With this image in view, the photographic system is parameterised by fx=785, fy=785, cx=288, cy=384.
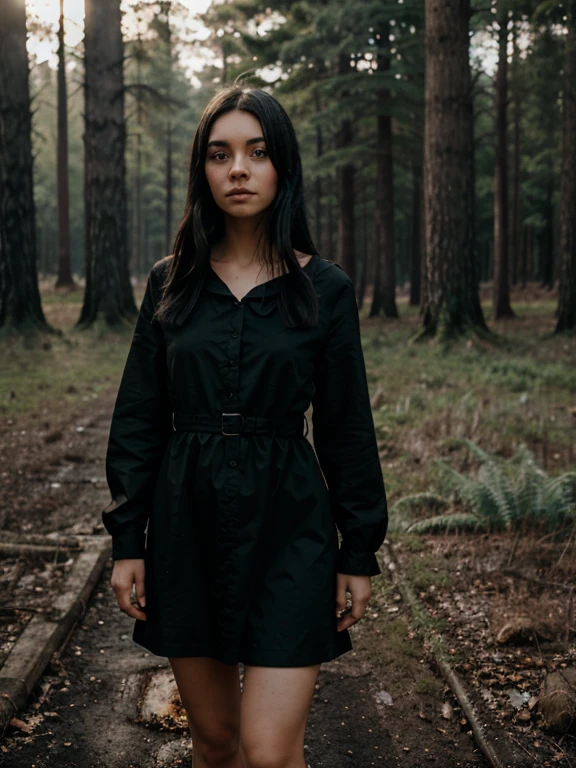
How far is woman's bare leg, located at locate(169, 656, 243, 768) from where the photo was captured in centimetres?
252

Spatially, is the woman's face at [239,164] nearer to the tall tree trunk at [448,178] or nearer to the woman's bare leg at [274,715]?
the woman's bare leg at [274,715]

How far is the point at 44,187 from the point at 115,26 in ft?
136

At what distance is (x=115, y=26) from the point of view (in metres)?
18.4

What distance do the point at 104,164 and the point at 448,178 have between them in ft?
27.8

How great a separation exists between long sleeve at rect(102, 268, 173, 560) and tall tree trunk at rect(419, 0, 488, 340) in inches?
506

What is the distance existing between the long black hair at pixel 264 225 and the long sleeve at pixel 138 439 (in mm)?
152

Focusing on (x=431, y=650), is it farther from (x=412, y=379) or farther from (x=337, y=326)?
(x=412, y=379)

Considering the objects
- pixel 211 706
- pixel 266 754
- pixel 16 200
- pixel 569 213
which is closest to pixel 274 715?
pixel 266 754

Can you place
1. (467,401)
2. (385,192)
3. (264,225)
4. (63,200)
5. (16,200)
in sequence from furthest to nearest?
1. (63,200)
2. (385,192)
3. (16,200)
4. (467,401)
5. (264,225)

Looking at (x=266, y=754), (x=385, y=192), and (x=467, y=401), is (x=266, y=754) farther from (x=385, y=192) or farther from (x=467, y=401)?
(x=385, y=192)

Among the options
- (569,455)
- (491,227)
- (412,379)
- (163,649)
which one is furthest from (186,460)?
(491,227)

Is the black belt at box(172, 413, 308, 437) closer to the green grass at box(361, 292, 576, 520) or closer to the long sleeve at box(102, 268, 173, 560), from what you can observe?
the long sleeve at box(102, 268, 173, 560)

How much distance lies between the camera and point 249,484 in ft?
7.81

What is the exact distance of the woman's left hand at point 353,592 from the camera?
248 cm
